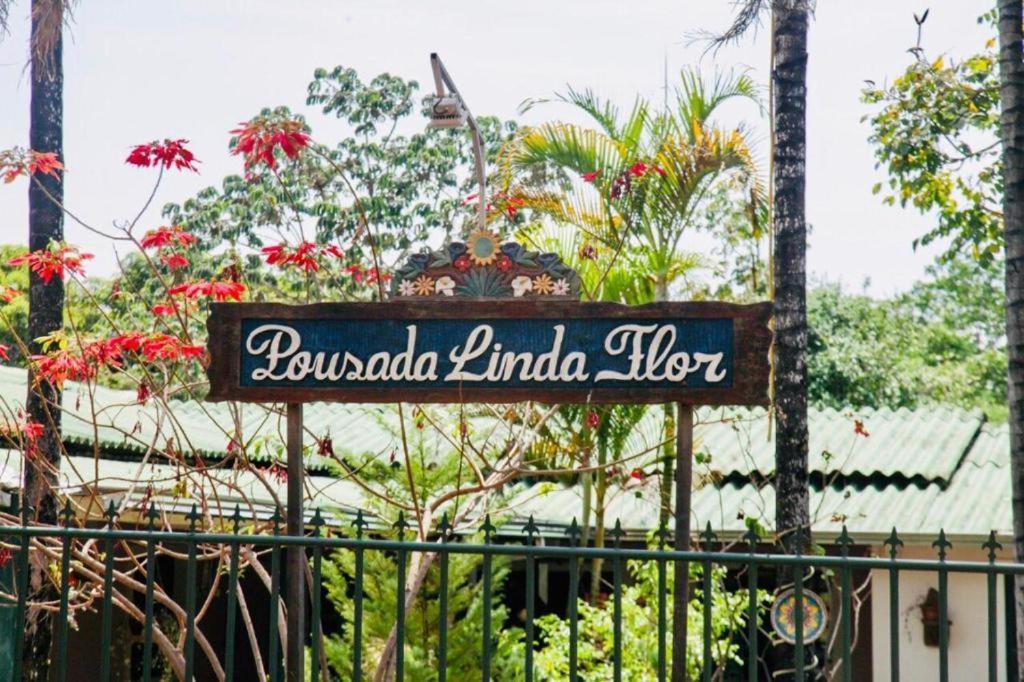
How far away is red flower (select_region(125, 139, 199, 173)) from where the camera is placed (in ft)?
24.4

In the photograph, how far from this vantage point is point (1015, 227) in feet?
24.9

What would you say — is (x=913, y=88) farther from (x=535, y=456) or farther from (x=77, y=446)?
(x=77, y=446)

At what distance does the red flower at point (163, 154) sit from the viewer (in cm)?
745

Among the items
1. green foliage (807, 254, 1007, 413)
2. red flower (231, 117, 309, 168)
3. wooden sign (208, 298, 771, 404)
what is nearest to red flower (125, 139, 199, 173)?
red flower (231, 117, 309, 168)

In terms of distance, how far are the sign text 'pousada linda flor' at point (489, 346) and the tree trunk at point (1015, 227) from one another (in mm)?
2677

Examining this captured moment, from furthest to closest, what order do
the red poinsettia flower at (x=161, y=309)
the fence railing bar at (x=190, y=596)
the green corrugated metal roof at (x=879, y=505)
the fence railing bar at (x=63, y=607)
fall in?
the green corrugated metal roof at (x=879, y=505)
the red poinsettia flower at (x=161, y=309)
the fence railing bar at (x=63, y=607)
the fence railing bar at (x=190, y=596)

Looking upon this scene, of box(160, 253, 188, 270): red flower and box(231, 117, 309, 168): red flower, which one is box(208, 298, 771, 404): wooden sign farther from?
box(160, 253, 188, 270): red flower

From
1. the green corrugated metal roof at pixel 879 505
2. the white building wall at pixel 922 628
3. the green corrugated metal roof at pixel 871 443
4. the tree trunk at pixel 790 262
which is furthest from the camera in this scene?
the green corrugated metal roof at pixel 871 443

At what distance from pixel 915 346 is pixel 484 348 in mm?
29972

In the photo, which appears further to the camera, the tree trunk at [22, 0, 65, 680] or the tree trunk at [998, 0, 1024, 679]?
the tree trunk at [22, 0, 65, 680]

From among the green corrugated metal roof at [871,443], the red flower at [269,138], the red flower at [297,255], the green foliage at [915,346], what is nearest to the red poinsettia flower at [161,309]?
the red flower at [297,255]

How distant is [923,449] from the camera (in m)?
13.5

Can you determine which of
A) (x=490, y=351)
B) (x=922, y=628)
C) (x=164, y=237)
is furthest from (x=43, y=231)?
(x=922, y=628)

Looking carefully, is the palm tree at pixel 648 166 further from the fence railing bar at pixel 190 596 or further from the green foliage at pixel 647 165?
the fence railing bar at pixel 190 596
